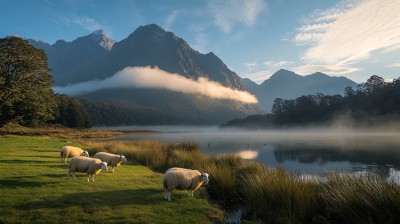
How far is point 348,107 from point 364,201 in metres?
134

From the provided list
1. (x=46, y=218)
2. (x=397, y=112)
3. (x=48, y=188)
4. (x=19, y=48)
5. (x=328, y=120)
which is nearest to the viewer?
(x=46, y=218)

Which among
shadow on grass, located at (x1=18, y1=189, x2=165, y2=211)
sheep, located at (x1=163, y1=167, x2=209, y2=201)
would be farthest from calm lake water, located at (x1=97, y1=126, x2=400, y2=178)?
shadow on grass, located at (x1=18, y1=189, x2=165, y2=211)

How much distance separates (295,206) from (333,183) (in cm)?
239

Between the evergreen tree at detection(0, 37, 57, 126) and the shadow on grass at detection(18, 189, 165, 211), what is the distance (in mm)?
34634

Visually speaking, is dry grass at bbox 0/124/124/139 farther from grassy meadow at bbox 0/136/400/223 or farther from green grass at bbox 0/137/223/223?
grassy meadow at bbox 0/136/400/223

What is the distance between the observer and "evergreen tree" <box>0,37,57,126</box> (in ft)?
132

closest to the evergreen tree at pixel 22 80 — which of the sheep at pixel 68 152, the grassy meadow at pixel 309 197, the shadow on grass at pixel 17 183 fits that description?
the sheep at pixel 68 152

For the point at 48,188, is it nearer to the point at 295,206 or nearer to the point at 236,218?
the point at 236,218

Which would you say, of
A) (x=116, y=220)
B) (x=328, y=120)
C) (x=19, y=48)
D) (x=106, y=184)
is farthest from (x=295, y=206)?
(x=328, y=120)

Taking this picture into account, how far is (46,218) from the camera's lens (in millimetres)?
8578

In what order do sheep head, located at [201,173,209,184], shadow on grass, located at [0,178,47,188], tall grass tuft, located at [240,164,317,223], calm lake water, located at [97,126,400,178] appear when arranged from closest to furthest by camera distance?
tall grass tuft, located at [240,164,317,223], shadow on grass, located at [0,178,47,188], sheep head, located at [201,173,209,184], calm lake water, located at [97,126,400,178]

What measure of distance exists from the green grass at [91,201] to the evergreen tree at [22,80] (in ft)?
101

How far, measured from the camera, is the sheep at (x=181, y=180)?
37.9 feet

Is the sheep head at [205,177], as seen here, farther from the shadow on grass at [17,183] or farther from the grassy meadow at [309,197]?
the shadow on grass at [17,183]
